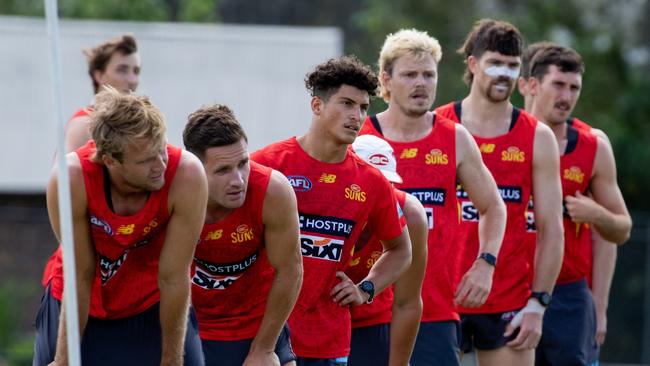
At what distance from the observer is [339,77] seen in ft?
20.1

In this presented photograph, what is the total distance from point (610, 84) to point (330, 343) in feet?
57.5

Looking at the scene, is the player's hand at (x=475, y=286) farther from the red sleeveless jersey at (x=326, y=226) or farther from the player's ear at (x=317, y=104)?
the player's ear at (x=317, y=104)

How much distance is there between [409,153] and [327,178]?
98cm

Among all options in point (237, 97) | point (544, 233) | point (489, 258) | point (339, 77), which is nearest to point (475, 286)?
point (489, 258)

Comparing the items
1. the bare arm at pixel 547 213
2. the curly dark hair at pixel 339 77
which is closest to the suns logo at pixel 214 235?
the curly dark hair at pixel 339 77

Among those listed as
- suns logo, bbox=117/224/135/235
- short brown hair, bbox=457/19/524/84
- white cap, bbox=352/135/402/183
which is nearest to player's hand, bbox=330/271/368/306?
white cap, bbox=352/135/402/183

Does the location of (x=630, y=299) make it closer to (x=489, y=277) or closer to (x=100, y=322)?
(x=489, y=277)

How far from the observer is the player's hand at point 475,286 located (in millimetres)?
6762

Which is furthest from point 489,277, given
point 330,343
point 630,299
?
point 630,299

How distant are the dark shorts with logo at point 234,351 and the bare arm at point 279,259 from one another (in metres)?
0.18

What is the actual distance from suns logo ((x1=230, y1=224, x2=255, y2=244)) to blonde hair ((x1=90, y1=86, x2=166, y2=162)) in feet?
2.25

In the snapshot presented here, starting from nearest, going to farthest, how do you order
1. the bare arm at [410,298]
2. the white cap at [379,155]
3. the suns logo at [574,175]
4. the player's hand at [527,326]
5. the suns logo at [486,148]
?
the bare arm at [410,298], the white cap at [379,155], the player's hand at [527,326], the suns logo at [486,148], the suns logo at [574,175]

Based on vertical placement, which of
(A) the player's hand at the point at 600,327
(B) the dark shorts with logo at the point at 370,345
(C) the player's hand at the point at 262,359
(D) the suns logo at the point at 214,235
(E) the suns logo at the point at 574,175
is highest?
(D) the suns logo at the point at 214,235

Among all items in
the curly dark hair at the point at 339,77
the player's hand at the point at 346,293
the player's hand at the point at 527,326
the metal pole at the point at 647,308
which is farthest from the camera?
the metal pole at the point at 647,308
